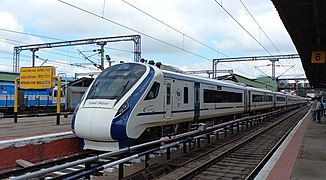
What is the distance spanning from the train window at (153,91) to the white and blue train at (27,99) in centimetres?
2134

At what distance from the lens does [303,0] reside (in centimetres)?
1072

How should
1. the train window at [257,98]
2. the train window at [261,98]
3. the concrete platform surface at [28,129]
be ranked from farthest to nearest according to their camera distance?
1. the train window at [261,98]
2. the train window at [257,98]
3. the concrete platform surface at [28,129]

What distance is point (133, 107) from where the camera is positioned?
9.91m

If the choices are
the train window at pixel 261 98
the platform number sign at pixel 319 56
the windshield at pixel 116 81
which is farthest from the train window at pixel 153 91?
the train window at pixel 261 98

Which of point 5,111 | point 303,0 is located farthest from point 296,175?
point 5,111

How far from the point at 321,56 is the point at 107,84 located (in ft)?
41.2

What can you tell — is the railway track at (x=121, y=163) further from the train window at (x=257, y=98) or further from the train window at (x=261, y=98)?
the train window at (x=261, y=98)

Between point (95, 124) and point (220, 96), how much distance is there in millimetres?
10284

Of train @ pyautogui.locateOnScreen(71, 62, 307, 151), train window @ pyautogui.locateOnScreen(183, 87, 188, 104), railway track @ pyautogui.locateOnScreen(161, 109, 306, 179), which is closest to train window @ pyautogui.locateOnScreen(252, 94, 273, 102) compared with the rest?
railway track @ pyautogui.locateOnScreen(161, 109, 306, 179)

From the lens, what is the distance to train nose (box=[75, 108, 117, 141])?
9.46 m

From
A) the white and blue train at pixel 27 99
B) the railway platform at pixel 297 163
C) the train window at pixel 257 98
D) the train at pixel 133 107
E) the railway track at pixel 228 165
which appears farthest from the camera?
the white and blue train at pixel 27 99

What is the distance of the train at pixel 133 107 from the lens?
31.6 ft

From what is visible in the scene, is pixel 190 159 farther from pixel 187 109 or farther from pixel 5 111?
pixel 5 111

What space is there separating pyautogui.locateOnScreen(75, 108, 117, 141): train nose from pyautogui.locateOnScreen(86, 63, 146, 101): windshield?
0.58 m
